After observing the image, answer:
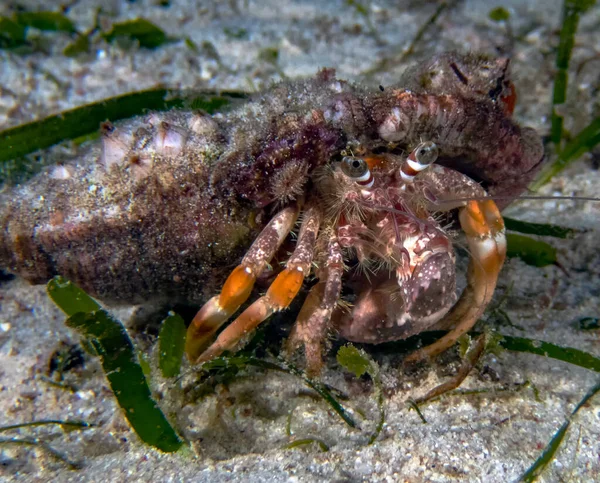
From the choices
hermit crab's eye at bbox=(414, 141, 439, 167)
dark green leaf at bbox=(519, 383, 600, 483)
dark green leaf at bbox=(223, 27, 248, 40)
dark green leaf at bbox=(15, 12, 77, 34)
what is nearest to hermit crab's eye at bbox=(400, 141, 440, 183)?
hermit crab's eye at bbox=(414, 141, 439, 167)

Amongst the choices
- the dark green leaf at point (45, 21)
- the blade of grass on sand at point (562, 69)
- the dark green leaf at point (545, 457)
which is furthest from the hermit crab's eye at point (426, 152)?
the dark green leaf at point (45, 21)

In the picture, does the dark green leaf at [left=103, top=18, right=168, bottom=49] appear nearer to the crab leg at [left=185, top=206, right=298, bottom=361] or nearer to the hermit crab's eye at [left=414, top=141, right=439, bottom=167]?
the crab leg at [left=185, top=206, right=298, bottom=361]

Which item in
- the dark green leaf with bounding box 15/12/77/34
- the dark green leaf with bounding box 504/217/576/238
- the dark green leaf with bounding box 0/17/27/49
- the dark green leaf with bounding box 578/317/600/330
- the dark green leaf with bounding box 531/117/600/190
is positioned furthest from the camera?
the dark green leaf with bounding box 15/12/77/34

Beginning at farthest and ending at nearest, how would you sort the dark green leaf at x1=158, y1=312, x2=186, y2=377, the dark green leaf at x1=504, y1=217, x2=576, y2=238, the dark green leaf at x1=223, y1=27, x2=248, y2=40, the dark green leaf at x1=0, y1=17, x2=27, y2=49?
the dark green leaf at x1=223, y1=27, x2=248, y2=40 → the dark green leaf at x1=0, y1=17, x2=27, y2=49 → the dark green leaf at x1=504, y1=217, x2=576, y2=238 → the dark green leaf at x1=158, y1=312, x2=186, y2=377

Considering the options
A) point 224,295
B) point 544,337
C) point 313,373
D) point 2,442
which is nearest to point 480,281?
point 544,337

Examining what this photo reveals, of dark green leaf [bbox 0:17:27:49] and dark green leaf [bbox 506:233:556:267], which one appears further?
dark green leaf [bbox 0:17:27:49]

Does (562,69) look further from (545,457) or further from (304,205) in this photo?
(545,457)

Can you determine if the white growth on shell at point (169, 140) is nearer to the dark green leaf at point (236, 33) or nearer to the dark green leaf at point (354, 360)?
the dark green leaf at point (354, 360)

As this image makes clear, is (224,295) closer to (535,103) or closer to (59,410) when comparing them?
(59,410)
